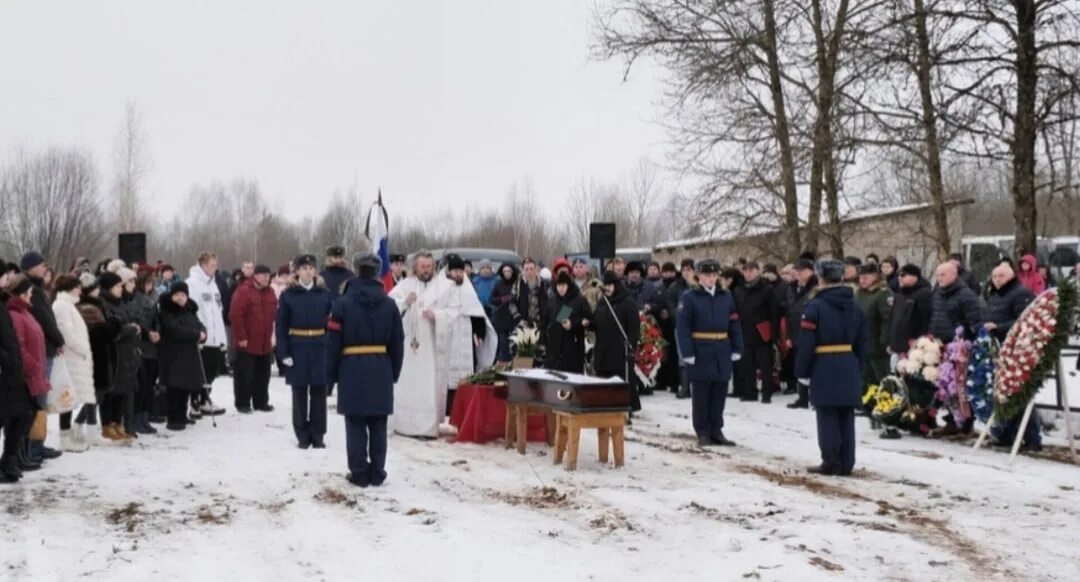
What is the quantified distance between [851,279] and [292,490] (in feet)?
26.8

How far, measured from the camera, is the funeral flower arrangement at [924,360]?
1248 centimetres

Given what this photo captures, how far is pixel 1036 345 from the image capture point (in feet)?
35.8

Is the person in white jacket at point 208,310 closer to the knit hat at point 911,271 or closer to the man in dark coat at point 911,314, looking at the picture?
the man in dark coat at point 911,314

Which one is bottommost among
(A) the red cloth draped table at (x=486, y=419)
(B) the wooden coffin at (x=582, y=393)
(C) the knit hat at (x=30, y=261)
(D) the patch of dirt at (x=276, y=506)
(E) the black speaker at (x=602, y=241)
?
(D) the patch of dirt at (x=276, y=506)

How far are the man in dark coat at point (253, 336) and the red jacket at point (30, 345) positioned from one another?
15.1 feet

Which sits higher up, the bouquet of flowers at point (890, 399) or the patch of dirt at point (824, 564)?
the bouquet of flowers at point (890, 399)

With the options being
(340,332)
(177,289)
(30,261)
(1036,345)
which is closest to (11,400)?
(30,261)

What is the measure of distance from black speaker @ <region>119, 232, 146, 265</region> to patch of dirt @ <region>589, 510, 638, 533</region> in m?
18.0

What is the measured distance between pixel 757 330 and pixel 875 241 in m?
12.4

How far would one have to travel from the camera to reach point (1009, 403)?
36.4ft

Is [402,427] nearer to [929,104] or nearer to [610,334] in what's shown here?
[610,334]

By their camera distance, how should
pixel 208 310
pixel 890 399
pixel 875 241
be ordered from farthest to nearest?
pixel 875 241
pixel 208 310
pixel 890 399

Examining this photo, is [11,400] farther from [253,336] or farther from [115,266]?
[253,336]

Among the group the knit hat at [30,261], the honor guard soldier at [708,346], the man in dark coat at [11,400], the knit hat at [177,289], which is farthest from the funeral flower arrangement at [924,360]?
the knit hat at [30,261]
